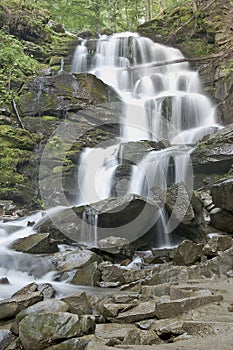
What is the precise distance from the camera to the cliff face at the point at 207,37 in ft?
47.6

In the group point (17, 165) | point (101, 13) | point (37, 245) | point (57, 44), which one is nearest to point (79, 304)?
point (37, 245)

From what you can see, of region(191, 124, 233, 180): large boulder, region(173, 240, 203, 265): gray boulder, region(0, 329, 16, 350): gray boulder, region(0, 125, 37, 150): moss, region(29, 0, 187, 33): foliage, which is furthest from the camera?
region(29, 0, 187, 33): foliage

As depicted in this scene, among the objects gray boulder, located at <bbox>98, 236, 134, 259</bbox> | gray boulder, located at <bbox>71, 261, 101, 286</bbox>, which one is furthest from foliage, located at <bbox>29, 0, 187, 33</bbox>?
gray boulder, located at <bbox>71, 261, 101, 286</bbox>

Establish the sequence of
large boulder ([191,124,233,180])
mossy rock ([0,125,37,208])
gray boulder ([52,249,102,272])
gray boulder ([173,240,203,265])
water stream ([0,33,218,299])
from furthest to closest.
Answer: mossy rock ([0,125,37,208])
large boulder ([191,124,233,180])
water stream ([0,33,218,299])
gray boulder ([52,249,102,272])
gray boulder ([173,240,203,265])

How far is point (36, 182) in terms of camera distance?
37.6 ft

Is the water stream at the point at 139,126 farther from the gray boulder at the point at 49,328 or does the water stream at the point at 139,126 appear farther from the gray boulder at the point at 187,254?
the gray boulder at the point at 49,328

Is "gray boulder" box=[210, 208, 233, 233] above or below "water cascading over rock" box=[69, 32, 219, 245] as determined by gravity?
below

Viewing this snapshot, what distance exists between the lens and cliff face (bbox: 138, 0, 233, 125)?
1451 cm

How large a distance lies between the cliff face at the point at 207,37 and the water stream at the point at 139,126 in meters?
0.52

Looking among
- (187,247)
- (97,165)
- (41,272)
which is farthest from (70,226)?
(97,165)

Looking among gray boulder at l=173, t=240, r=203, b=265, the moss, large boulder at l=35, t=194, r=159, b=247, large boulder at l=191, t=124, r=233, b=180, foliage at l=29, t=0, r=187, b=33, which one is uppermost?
foliage at l=29, t=0, r=187, b=33

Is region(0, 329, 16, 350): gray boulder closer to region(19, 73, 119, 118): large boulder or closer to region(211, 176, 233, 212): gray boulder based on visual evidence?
region(211, 176, 233, 212): gray boulder

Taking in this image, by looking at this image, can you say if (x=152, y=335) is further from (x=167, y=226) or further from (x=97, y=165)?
(x=97, y=165)

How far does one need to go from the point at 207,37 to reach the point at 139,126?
7.64 m
